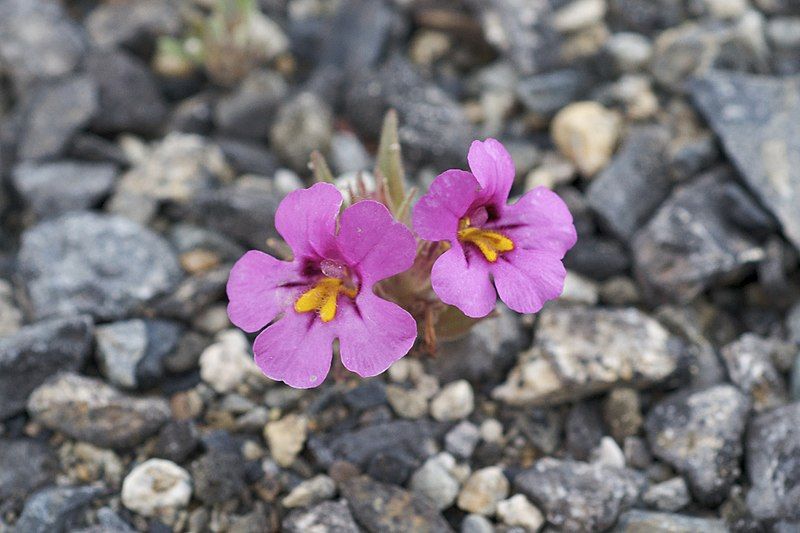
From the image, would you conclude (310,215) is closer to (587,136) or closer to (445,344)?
(445,344)

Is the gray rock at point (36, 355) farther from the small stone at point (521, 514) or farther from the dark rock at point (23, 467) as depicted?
the small stone at point (521, 514)

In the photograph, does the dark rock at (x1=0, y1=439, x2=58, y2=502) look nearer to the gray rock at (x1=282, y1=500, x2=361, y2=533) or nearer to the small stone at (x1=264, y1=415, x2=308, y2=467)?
the small stone at (x1=264, y1=415, x2=308, y2=467)

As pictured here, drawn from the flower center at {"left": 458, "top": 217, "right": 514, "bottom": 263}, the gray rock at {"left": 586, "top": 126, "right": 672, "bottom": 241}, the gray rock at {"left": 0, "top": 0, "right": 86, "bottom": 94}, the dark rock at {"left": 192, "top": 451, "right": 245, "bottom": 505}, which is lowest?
the dark rock at {"left": 192, "top": 451, "right": 245, "bottom": 505}

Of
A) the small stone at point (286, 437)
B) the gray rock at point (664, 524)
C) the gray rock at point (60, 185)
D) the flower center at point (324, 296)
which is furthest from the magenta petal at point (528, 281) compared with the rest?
the gray rock at point (60, 185)

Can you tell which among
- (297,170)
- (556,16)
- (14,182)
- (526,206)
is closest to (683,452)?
(526,206)

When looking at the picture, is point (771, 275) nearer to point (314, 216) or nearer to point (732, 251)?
point (732, 251)

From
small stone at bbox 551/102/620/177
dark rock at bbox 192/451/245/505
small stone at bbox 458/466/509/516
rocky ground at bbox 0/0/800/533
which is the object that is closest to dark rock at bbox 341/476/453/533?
rocky ground at bbox 0/0/800/533

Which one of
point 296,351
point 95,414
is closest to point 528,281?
point 296,351
